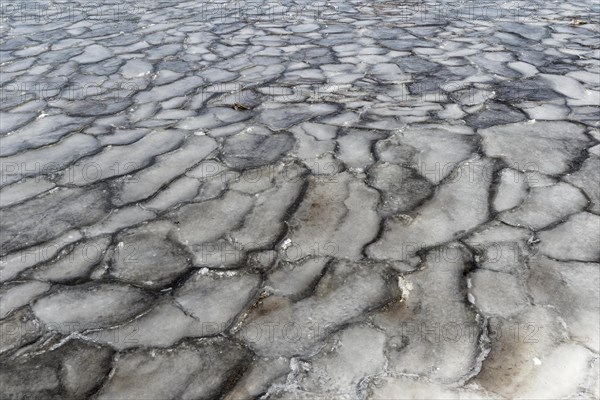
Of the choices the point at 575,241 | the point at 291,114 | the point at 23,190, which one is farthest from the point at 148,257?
the point at 575,241

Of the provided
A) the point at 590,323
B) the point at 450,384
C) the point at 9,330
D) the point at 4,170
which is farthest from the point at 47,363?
the point at 590,323

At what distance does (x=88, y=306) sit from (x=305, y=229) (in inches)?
31.2

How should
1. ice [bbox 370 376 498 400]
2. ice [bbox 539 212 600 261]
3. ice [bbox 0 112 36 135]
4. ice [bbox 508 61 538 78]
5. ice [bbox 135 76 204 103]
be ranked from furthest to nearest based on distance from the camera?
ice [bbox 508 61 538 78] → ice [bbox 135 76 204 103] → ice [bbox 0 112 36 135] → ice [bbox 539 212 600 261] → ice [bbox 370 376 498 400]

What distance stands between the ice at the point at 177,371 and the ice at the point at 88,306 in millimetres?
193

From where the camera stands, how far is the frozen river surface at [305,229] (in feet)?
5.29

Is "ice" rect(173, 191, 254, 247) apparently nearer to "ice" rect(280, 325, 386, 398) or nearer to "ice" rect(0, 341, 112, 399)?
"ice" rect(0, 341, 112, 399)

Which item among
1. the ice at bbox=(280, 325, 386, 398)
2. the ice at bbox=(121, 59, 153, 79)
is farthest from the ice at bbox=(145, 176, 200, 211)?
the ice at bbox=(121, 59, 153, 79)

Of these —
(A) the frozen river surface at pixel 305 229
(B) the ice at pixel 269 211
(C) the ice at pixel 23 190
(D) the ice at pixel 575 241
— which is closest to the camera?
(A) the frozen river surface at pixel 305 229

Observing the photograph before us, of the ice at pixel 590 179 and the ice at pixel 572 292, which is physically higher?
the ice at pixel 590 179

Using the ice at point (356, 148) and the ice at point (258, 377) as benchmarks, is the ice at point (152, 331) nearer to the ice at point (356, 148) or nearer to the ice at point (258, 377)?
the ice at point (258, 377)

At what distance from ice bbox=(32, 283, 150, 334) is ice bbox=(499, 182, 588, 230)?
1.36m

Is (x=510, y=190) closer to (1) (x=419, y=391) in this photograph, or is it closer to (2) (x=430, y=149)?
(2) (x=430, y=149)

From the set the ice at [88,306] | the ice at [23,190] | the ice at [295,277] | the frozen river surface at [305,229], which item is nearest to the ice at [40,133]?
the frozen river surface at [305,229]

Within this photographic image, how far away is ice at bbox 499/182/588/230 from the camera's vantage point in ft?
7.11
